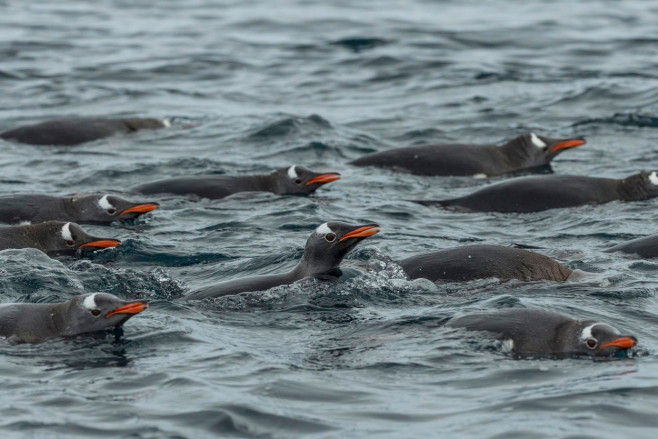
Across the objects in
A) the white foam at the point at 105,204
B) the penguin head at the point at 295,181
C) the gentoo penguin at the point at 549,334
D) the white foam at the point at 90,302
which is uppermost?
the white foam at the point at 90,302

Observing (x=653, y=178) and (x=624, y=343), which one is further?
(x=653, y=178)

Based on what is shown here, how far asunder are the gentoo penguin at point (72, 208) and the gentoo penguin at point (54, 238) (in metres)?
0.98

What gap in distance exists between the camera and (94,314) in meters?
8.68

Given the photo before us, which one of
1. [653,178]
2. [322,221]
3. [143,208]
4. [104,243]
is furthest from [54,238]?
[653,178]

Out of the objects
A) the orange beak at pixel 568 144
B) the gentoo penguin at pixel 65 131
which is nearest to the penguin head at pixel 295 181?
the orange beak at pixel 568 144

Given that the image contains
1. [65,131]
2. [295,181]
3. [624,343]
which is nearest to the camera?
[624,343]

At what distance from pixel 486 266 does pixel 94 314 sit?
3281 mm

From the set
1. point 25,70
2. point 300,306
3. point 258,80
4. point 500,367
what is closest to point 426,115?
point 258,80

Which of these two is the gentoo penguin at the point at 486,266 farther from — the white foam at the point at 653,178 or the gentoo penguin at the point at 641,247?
the white foam at the point at 653,178

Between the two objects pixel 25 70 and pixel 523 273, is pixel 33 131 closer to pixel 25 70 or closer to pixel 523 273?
pixel 25 70

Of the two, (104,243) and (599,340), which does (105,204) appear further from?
(599,340)

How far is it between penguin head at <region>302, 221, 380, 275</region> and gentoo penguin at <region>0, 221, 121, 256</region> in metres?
2.24

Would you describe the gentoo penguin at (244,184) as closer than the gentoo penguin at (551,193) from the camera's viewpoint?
No

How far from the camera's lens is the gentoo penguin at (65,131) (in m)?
16.5
